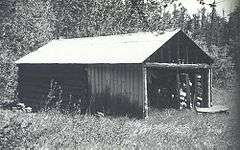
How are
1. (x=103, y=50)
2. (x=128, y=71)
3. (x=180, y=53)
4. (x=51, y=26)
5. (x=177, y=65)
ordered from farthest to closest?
1. (x=51, y=26)
2. (x=103, y=50)
3. (x=180, y=53)
4. (x=177, y=65)
5. (x=128, y=71)

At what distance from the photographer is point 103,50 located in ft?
62.6

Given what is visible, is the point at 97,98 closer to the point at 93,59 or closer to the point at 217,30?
the point at 93,59

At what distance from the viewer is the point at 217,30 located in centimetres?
6975

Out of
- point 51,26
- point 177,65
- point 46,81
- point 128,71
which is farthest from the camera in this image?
point 51,26

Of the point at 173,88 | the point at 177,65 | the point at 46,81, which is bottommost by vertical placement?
the point at 173,88

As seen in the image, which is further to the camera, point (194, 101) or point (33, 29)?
point (33, 29)

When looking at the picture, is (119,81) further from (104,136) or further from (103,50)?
(104,136)

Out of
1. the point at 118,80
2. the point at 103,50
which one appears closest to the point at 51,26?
the point at 103,50

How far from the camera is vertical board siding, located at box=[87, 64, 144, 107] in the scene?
16141mm

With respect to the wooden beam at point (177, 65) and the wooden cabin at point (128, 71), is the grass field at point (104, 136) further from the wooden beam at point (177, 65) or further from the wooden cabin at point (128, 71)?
the wooden beam at point (177, 65)

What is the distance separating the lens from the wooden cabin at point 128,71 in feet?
54.0

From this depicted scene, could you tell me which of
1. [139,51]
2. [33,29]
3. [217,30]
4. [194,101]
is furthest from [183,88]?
[217,30]

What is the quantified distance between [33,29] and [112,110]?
1179 cm

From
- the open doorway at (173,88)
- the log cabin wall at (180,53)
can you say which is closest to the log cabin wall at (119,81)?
the log cabin wall at (180,53)
